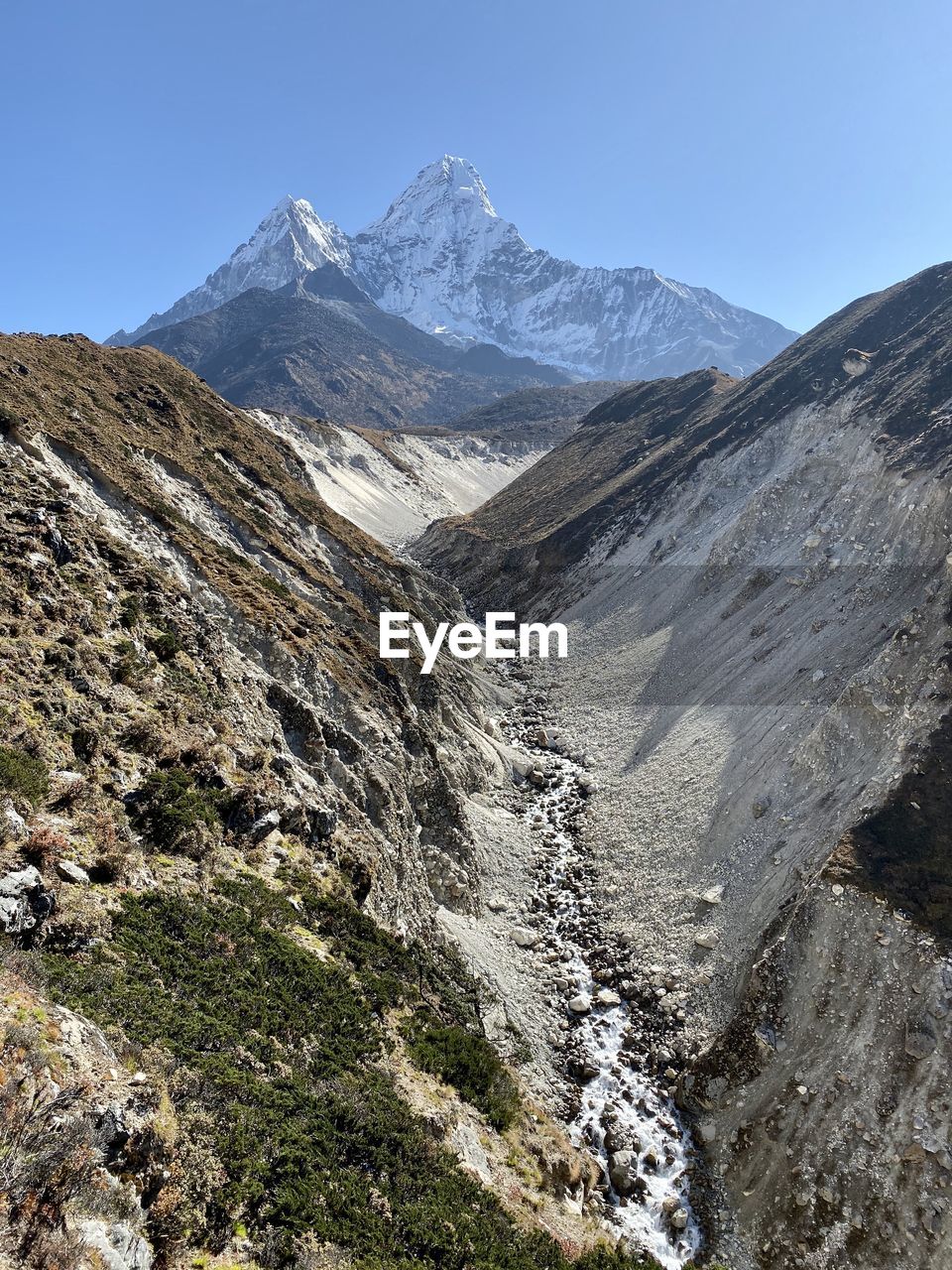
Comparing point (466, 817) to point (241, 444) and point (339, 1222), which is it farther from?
point (241, 444)

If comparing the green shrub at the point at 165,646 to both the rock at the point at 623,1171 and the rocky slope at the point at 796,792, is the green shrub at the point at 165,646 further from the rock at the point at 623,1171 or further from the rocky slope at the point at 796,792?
the rocky slope at the point at 796,792

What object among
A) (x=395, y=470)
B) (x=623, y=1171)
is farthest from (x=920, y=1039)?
(x=395, y=470)

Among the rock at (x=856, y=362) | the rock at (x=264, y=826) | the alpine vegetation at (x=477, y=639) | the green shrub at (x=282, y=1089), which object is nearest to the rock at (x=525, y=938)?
the green shrub at (x=282, y=1089)

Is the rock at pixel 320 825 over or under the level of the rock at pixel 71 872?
under

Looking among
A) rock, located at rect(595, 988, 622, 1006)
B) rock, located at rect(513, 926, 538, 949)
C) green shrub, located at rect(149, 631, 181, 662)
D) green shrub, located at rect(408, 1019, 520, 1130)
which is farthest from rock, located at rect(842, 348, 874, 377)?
green shrub, located at rect(408, 1019, 520, 1130)

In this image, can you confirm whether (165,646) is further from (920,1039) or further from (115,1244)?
(920,1039)

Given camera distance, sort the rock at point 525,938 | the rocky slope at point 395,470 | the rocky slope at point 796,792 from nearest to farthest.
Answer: the rocky slope at point 796,792 < the rock at point 525,938 < the rocky slope at point 395,470
